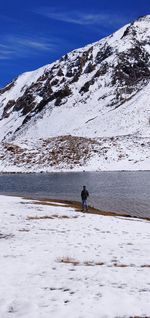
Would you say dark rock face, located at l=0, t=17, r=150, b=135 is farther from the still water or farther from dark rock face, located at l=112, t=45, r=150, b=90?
the still water

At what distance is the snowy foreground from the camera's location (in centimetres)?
1045

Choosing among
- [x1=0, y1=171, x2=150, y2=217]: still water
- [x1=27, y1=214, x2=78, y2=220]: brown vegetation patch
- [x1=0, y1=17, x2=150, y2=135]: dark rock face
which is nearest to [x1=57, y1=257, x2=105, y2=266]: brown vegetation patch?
[x1=27, y1=214, x2=78, y2=220]: brown vegetation patch

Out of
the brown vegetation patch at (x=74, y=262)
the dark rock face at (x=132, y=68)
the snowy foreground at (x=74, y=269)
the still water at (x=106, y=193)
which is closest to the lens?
the snowy foreground at (x=74, y=269)

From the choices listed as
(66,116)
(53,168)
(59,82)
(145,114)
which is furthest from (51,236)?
(59,82)

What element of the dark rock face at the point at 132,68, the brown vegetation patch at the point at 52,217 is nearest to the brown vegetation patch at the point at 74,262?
the brown vegetation patch at the point at 52,217

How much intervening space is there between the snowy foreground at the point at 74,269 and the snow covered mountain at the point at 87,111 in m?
61.1

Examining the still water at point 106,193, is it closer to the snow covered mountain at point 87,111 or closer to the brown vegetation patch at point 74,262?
the brown vegetation patch at point 74,262

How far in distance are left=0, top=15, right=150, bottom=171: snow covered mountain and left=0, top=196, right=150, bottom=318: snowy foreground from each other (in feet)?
200

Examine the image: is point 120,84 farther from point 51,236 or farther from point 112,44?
point 51,236

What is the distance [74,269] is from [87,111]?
123 meters

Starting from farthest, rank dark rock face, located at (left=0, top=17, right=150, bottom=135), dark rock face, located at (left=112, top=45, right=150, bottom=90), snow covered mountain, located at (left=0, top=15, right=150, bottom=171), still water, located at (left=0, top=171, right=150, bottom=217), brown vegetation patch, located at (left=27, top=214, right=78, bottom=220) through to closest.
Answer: dark rock face, located at (left=112, top=45, right=150, bottom=90)
dark rock face, located at (left=0, top=17, right=150, bottom=135)
snow covered mountain, located at (left=0, top=15, right=150, bottom=171)
still water, located at (left=0, top=171, right=150, bottom=217)
brown vegetation patch, located at (left=27, top=214, right=78, bottom=220)

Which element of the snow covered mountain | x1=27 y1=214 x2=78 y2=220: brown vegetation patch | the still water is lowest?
x1=27 y1=214 x2=78 y2=220: brown vegetation patch

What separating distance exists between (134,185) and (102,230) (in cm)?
3003

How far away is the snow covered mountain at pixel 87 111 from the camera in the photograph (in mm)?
89375
